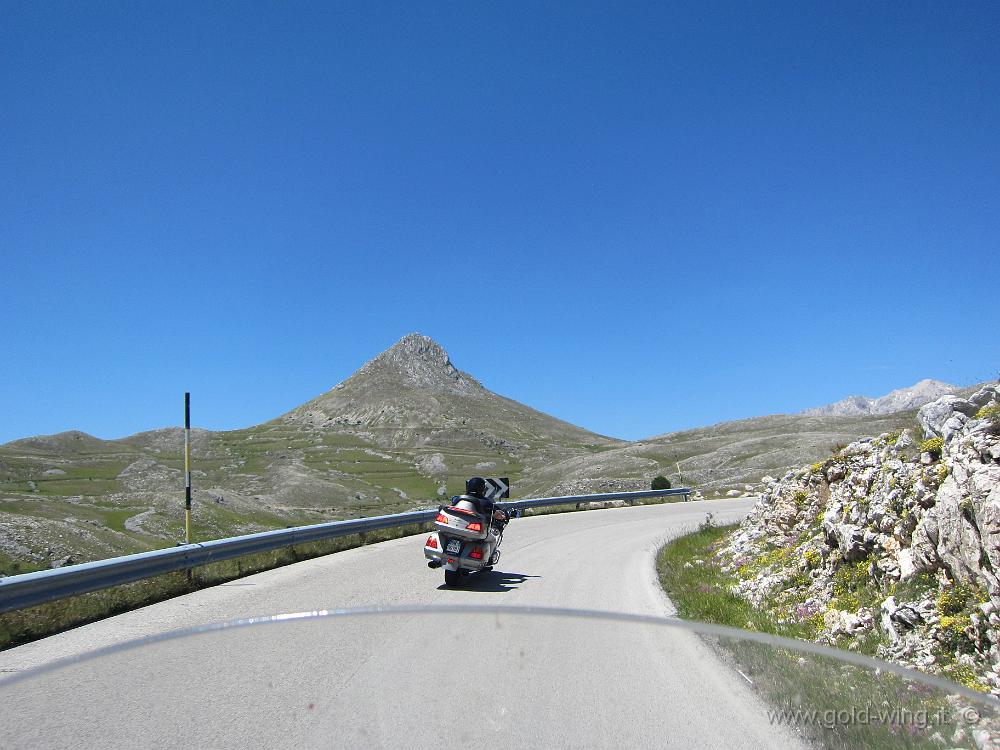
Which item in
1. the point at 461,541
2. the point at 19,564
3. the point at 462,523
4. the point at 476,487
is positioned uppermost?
the point at 476,487

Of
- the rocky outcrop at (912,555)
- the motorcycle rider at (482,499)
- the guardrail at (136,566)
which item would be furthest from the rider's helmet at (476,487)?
the guardrail at (136,566)

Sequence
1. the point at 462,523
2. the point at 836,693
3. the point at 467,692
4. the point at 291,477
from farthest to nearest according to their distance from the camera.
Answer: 1. the point at 291,477
2. the point at 462,523
3. the point at 467,692
4. the point at 836,693

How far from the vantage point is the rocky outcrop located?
6.10 metres

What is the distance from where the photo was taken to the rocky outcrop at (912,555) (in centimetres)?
610

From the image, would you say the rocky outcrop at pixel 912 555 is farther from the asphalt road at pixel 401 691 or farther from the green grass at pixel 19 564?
the green grass at pixel 19 564

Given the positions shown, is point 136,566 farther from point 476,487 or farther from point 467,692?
point 467,692

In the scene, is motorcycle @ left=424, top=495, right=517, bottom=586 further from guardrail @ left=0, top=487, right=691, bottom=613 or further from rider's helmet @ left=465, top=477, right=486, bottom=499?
guardrail @ left=0, top=487, right=691, bottom=613

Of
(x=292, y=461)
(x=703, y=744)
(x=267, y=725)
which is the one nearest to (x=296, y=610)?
(x=267, y=725)

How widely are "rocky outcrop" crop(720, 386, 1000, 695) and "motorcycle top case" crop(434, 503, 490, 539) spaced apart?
4256 millimetres

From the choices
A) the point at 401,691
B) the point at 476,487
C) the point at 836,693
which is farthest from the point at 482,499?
the point at 836,693

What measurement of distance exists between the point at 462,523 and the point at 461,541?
0.30 metres

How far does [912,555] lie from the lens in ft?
24.9

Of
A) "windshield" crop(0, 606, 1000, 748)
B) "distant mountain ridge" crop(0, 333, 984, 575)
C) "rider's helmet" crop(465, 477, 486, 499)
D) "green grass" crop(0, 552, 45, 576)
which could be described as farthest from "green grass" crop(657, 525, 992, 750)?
"green grass" crop(0, 552, 45, 576)

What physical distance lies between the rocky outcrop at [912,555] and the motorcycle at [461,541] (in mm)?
4201
